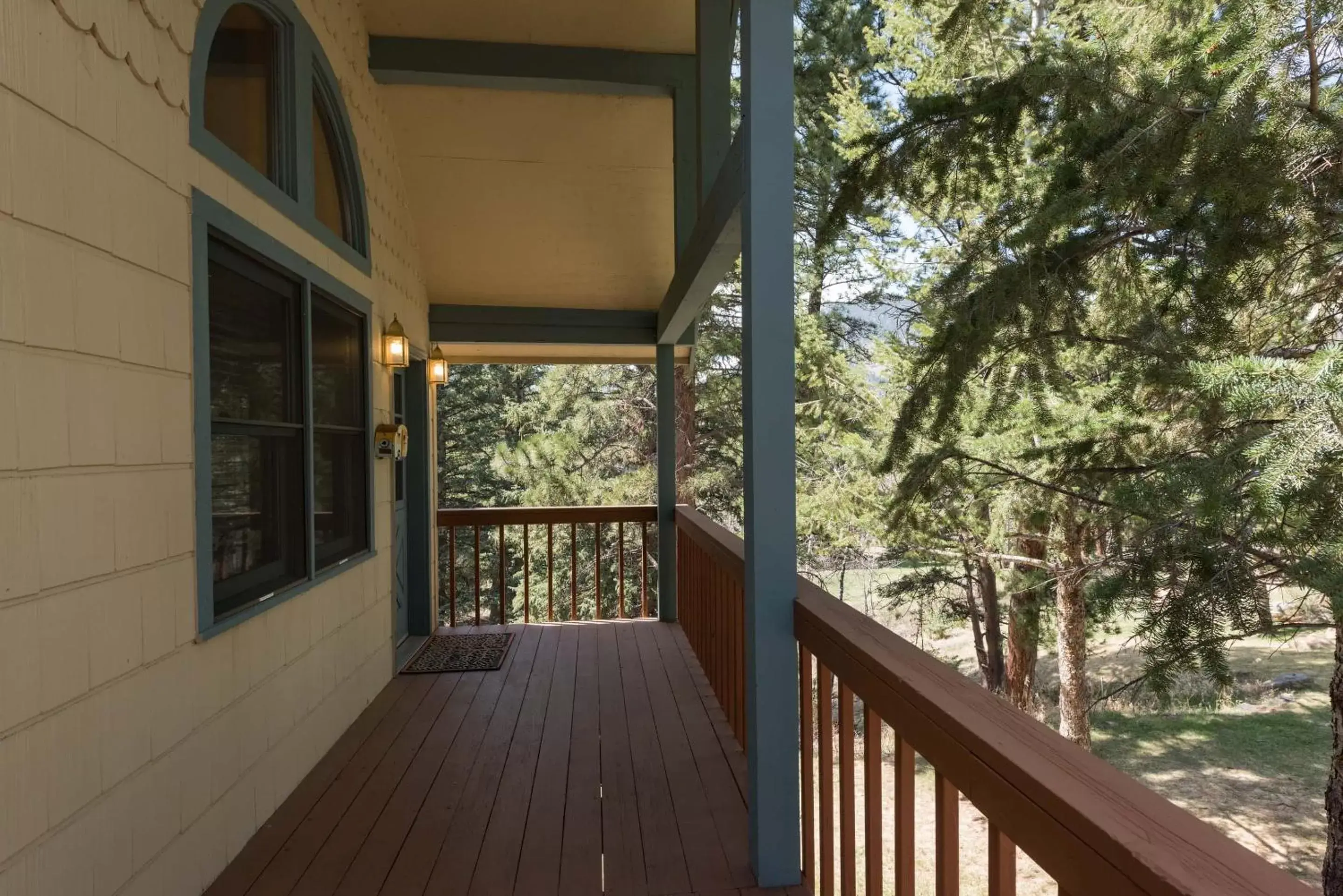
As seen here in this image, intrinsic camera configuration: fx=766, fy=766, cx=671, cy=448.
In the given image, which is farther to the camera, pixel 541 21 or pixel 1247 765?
pixel 1247 765

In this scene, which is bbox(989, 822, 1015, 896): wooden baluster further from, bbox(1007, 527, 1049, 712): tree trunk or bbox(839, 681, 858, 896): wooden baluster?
bbox(1007, 527, 1049, 712): tree trunk

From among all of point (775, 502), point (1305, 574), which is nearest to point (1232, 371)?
point (1305, 574)

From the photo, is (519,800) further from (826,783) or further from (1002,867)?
(1002,867)

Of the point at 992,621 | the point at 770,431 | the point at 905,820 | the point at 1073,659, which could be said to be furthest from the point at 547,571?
the point at 905,820

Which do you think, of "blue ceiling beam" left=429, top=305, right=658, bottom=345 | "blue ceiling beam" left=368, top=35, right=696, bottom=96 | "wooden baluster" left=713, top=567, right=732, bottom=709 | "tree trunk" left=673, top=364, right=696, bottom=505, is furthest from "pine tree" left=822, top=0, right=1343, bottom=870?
"tree trunk" left=673, top=364, right=696, bottom=505

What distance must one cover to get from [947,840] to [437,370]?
480cm

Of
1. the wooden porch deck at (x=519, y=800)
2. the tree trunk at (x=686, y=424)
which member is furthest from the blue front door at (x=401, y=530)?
the tree trunk at (x=686, y=424)

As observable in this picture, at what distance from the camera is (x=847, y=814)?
1.78 m

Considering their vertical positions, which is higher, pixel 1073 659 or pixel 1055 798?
pixel 1055 798

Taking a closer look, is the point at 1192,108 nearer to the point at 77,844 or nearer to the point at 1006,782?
the point at 1006,782

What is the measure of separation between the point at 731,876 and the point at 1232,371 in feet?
7.19

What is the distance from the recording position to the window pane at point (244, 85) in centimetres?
240

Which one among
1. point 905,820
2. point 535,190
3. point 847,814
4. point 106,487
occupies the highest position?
point 535,190

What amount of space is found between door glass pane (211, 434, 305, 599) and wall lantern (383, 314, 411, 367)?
1.29 metres
